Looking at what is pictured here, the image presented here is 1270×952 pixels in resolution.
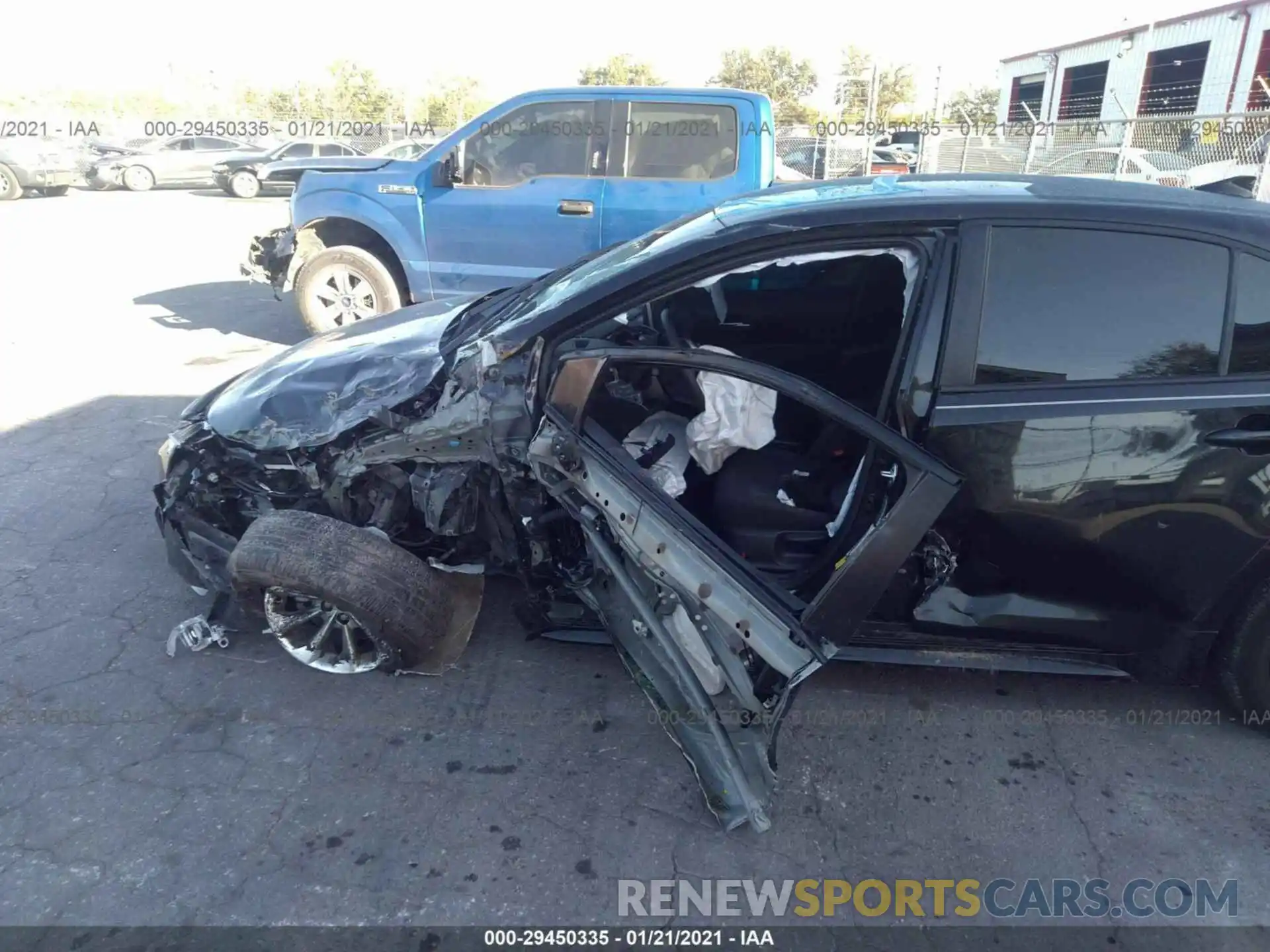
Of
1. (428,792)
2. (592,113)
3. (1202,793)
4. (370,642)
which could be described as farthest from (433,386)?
(592,113)

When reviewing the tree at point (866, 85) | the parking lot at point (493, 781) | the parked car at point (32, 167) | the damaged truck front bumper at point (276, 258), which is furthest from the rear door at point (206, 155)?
the tree at point (866, 85)

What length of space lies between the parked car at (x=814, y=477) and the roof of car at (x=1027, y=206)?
1 centimetres

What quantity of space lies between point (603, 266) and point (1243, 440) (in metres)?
2.07

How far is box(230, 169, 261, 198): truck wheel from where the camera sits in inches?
778

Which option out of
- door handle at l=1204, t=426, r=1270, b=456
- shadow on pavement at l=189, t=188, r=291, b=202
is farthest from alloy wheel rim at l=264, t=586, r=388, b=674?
shadow on pavement at l=189, t=188, r=291, b=202

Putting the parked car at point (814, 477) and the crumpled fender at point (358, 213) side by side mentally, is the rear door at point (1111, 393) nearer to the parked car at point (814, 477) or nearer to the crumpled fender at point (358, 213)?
the parked car at point (814, 477)

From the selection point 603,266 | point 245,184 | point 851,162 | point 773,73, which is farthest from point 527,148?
point 773,73

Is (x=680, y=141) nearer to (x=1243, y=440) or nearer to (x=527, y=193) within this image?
(x=527, y=193)

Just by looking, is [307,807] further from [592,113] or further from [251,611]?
[592,113]

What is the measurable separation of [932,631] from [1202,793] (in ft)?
3.14

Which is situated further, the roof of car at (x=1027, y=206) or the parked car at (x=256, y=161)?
the parked car at (x=256, y=161)

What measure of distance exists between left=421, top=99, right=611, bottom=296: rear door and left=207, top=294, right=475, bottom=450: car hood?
10.3 feet

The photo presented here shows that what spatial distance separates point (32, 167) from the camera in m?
17.4

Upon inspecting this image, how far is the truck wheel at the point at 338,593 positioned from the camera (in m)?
2.85
